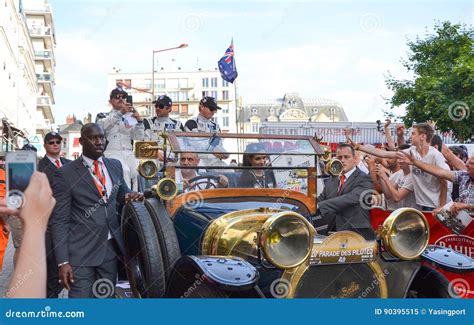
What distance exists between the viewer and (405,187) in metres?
6.73

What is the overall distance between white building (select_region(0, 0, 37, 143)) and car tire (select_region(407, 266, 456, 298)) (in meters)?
23.3

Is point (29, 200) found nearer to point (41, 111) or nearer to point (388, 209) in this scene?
point (388, 209)

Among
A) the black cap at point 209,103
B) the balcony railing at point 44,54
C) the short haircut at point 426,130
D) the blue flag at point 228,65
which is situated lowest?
the short haircut at point 426,130

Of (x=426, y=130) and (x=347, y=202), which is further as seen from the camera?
(x=426, y=130)

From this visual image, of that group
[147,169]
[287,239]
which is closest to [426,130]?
[147,169]

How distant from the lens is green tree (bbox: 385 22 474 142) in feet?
75.4

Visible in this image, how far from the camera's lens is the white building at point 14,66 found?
2830 centimetres

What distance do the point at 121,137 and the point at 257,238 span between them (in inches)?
146

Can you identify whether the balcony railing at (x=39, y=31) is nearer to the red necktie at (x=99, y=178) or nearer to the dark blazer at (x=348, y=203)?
the dark blazer at (x=348, y=203)

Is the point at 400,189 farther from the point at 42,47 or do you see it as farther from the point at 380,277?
the point at 42,47

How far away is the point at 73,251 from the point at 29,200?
2595mm

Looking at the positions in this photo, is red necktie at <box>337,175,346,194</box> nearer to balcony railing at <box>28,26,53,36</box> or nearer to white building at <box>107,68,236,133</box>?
balcony railing at <box>28,26,53,36</box>

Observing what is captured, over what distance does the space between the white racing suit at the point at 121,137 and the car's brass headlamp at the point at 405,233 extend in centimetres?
348

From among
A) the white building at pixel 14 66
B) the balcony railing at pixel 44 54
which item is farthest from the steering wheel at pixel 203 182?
the balcony railing at pixel 44 54
